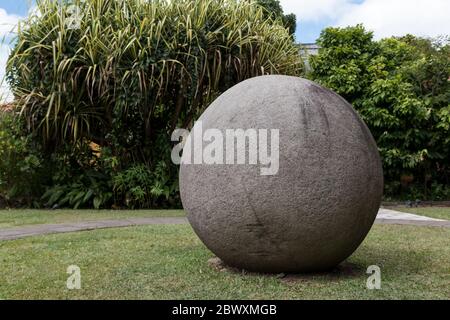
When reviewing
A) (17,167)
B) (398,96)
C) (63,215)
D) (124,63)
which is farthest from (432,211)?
(17,167)

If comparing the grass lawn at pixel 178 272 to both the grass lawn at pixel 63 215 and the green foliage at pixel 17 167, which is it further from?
the green foliage at pixel 17 167

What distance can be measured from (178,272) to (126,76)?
19.1ft

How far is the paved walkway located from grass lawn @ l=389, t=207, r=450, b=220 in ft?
1.21

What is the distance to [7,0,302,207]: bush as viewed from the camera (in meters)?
9.84

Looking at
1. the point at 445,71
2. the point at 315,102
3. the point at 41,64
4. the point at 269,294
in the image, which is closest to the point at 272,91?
the point at 315,102

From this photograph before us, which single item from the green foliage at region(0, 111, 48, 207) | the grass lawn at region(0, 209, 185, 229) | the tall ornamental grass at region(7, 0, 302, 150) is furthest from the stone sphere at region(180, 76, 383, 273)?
the green foliage at region(0, 111, 48, 207)

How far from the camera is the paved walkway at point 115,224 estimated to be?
730cm

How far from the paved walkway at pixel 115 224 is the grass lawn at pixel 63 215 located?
478mm

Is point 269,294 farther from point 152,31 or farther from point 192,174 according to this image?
point 152,31

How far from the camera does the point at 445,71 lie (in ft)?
39.8

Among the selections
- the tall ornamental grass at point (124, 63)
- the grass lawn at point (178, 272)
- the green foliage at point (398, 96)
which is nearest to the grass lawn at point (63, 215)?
the tall ornamental grass at point (124, 63)

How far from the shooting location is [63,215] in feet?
30.8

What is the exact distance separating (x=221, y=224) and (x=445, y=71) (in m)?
9.78

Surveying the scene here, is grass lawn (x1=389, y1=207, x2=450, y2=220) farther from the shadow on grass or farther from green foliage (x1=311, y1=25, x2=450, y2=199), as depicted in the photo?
the shadow on grass
